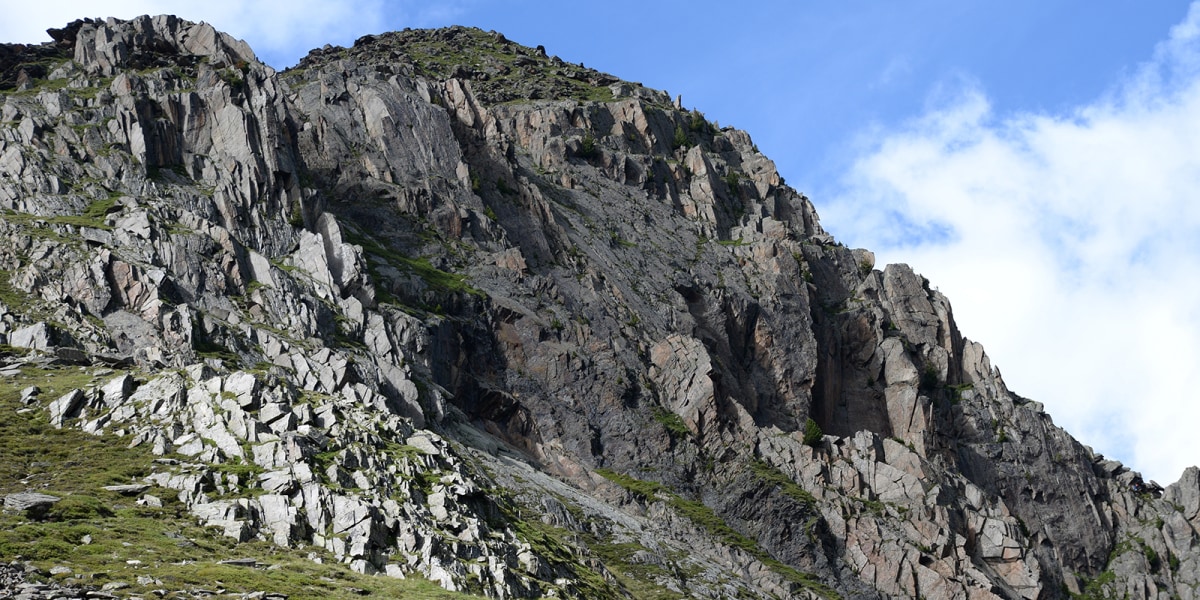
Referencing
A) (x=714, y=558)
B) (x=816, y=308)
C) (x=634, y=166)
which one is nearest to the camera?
(x=714, y=558)

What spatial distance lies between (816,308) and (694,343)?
80.6 ft

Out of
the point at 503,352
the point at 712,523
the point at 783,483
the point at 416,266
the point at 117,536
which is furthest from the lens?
the point at 416,266

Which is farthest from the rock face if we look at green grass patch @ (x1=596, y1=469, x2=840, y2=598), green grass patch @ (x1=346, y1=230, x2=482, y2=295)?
green grass patch @ (x1=346, y1=230, x2=482, y2=295)

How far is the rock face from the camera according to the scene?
75500 mm

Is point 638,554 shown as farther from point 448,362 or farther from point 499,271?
point 499,271

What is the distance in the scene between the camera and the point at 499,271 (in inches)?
5069

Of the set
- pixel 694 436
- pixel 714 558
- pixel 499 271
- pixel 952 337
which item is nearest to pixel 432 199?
pixel 499 271

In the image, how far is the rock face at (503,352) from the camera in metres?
75.5

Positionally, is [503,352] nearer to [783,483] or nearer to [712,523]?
[712,523]

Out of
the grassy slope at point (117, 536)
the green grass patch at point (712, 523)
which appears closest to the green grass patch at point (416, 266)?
the green grass patch at point (712, 523)

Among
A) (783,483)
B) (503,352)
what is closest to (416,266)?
(503,352)

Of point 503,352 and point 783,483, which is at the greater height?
point 503,352

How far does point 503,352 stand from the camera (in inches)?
4754

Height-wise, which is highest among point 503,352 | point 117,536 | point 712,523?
point 503,352
